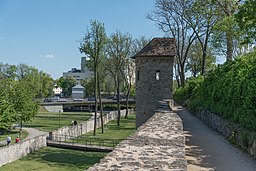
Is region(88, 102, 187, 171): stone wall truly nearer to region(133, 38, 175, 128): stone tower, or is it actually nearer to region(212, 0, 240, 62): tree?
region(212, 0, 240, 62): tree

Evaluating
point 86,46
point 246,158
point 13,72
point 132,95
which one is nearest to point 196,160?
point 246,158

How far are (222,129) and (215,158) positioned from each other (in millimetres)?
4492

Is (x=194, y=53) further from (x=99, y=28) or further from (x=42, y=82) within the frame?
(x=42, y=82)

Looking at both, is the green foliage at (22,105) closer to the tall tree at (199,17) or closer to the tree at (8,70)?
the tall tree at (199,17)

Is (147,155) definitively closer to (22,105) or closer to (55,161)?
(55,161)

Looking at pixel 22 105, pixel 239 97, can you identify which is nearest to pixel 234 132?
pixel 239 97

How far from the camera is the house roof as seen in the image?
22438mm

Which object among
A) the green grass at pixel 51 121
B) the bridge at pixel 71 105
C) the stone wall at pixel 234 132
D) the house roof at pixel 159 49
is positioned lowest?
the green grass at pixel 51 121

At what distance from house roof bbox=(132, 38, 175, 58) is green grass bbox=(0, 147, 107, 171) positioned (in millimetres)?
8995

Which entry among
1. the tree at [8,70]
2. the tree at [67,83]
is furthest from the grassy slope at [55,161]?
the tree at [67,83]

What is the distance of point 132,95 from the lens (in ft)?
233

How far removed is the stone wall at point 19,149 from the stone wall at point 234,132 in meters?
13.3

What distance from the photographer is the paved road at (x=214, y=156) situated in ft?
23.8

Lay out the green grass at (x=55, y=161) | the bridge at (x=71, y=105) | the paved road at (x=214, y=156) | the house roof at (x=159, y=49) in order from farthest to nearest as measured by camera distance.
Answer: the bridge at (x=71, y=105) → the house roof at (x=159, y=49) → the green grass at (x=55, y=161) → the paved road at (x=214, y=156)
